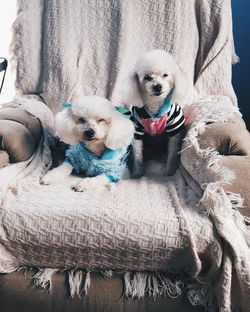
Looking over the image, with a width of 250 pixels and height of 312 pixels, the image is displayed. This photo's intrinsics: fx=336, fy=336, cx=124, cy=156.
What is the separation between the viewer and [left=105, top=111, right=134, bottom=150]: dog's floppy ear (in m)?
1.23

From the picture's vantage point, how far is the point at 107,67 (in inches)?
66.2

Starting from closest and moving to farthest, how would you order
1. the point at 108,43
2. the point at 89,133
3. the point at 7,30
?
the point at 89,133 < the point at 108,43 < the point at 7,30

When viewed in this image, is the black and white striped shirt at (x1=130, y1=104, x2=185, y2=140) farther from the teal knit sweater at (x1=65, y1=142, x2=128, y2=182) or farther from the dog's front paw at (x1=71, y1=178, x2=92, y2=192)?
the dog's front paw at (x1=71, y1=178, x2=92, y2=192)

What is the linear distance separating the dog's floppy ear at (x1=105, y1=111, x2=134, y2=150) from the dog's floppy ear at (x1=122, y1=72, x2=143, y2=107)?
5.0 inches

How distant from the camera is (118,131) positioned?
1.22 m

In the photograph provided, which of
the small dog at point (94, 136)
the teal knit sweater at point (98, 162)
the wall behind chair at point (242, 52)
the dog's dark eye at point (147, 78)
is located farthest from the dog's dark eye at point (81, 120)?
the wall behind chair at point (242, 52)

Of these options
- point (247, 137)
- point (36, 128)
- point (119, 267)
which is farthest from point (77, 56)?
point (119, 267)

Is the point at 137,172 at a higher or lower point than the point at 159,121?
lower

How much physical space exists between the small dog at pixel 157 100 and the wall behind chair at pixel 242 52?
2.52 ft

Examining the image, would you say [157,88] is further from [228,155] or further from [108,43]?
[108,43]

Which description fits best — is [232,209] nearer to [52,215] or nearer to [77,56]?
[52,215]

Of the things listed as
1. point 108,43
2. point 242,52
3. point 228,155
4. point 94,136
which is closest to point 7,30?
point 108,43

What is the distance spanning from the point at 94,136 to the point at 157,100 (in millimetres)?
325

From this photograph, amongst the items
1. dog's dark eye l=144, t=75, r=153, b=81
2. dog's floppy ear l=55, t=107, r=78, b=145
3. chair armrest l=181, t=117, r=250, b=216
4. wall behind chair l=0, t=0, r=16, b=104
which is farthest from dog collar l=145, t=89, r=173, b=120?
wall behind chair l=0, t=0, r=16, b=104
